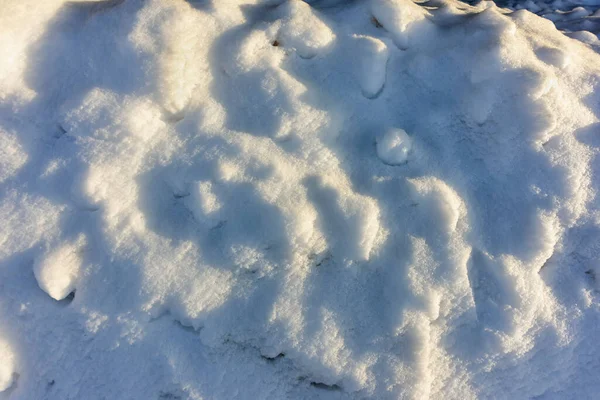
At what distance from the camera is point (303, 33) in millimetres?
1355

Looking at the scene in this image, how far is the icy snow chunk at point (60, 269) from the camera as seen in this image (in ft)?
3.86

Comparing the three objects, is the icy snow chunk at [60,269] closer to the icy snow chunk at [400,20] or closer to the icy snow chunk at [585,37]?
the icy snow chunk at [400,20]

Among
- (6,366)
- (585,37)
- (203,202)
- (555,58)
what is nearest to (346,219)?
(203,202)

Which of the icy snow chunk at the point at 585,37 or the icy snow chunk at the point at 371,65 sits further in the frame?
the icy snow chunk at the point at 585,37

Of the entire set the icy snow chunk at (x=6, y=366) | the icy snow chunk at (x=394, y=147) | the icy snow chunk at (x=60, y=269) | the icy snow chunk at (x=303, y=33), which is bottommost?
the icy snow chunk at (x=6, y=366)

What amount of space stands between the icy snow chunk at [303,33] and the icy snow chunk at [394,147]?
14.6 inches

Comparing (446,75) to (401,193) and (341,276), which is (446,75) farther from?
(341,276)

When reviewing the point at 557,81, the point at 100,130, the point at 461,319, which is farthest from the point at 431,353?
the point at 100,130

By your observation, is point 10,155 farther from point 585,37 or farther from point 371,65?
point 585,37

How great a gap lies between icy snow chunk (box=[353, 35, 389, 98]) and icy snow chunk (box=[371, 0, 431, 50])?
0.30 feet

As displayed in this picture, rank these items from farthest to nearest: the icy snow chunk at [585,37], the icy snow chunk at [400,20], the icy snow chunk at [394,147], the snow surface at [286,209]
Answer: the icy snow chunk at [585,37] < the icy snow chunk at [400,20] < the icy snow chunk at [394,147] < the snow surface at [286,209]

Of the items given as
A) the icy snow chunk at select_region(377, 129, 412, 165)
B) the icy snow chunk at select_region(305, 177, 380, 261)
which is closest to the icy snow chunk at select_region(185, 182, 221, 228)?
the icy snow chunk at select_region(305, 177, 380, 261)

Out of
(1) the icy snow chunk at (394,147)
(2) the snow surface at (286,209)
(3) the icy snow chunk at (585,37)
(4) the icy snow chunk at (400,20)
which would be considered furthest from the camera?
(3) the icy snow chunk at (585,37)

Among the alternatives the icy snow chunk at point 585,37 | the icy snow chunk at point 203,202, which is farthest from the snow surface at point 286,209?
the icy snow chunk at point 585,37
